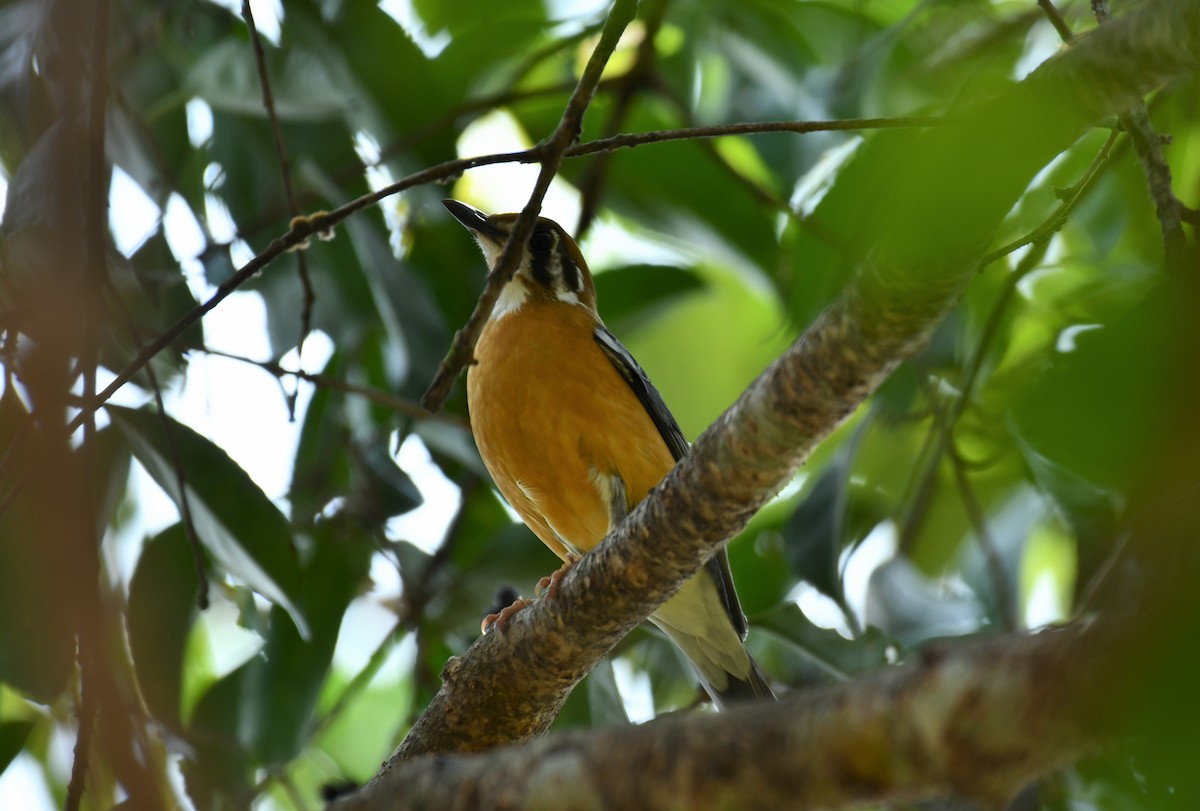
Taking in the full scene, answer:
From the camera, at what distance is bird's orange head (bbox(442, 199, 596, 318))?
6.37 meters

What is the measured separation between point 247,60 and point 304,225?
309 centimetres

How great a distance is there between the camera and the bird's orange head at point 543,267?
6.37m

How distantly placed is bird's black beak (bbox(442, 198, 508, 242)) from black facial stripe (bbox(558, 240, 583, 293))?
630 mm

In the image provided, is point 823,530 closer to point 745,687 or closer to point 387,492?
point 745,687

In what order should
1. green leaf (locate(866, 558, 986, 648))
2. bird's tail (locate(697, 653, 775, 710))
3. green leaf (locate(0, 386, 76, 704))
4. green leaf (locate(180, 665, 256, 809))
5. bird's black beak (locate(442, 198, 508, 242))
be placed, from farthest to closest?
bird's black beak (locate(442, 198, 508, 242))
bird's tail (locate(697, 653, 775, 710))
green leaf (locate(866, 558, 986, 648))
green leaf (locate(180, 665, 256, 809))
green leaf (locate(0, 386, 76, 704))

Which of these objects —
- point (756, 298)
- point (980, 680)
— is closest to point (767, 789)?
point (980, 680)

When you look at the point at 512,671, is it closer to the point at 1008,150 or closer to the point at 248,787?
the point at 248,787

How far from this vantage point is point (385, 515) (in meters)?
5.78

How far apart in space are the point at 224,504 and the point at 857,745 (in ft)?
10.1

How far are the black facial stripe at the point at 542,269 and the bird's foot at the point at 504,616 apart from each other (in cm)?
206

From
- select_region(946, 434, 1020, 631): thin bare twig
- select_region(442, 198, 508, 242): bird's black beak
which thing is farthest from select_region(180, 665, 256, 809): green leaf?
select_region(946, 434, 1020, 631): thin bare twig

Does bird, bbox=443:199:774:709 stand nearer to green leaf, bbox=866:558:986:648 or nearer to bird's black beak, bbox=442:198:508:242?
bird's black beak, bbox=442:198:508:242

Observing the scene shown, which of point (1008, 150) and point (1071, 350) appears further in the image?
point (1071, 350)

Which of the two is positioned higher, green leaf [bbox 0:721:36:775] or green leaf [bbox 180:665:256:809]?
green leaf [bbox 0:721:36:775]
